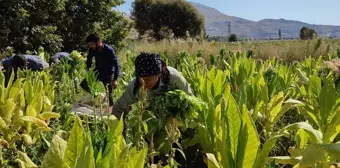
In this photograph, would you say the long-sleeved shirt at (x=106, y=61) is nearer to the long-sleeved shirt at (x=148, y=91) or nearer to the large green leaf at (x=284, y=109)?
the long-sleeved shirt at (x=148, y=91)

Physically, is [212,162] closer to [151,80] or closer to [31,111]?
[151,80]

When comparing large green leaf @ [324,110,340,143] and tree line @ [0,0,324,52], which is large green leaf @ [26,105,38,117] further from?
tree line @ [0,0,324,52]

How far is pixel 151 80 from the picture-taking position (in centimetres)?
248

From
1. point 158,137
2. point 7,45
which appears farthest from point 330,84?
point 7,45

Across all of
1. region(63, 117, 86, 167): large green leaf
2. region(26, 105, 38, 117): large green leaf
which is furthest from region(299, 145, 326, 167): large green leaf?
region(26, 105, 38, 117): large green leaf

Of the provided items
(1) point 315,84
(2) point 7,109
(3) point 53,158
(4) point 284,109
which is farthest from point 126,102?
(3) point 53,158

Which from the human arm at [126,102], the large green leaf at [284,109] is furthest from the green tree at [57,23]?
the large green leaf at [284,109]

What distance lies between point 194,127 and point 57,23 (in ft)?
33.3

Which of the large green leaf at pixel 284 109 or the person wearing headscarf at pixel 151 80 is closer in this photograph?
the person wearing headscarf at pixel 151 80

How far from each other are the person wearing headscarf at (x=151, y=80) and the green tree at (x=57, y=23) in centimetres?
827

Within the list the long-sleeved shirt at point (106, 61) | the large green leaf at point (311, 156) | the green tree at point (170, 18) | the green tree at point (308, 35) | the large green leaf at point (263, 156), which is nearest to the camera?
the large green leaf at point (263, 156)

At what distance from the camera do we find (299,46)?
9.54m

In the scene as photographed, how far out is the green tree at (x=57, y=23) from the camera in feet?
33.3

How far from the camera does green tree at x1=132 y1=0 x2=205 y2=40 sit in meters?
29.1
